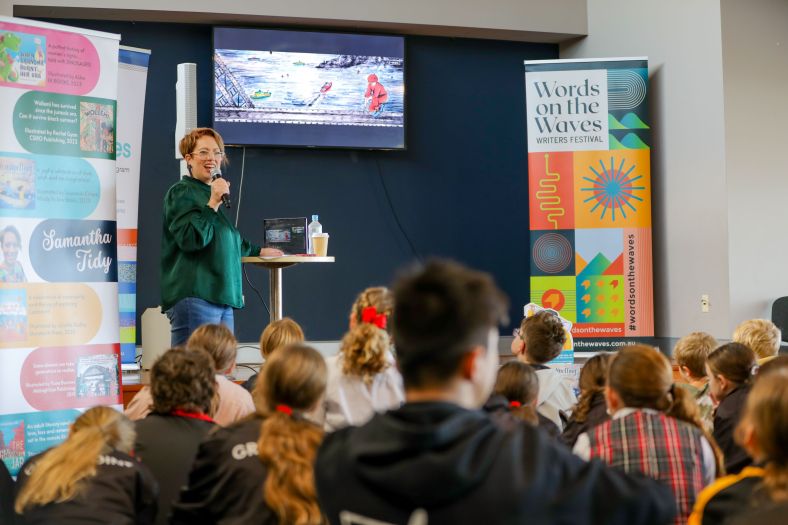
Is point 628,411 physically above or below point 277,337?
below

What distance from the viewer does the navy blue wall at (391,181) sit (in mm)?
6848

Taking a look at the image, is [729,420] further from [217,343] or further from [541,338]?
[217,343]

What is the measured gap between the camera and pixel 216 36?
22.2ft

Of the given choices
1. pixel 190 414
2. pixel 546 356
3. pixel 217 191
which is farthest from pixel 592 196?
pixel 190 414

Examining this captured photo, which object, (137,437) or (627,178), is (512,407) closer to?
(137,437)

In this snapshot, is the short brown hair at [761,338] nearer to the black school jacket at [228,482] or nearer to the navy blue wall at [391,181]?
the black school jacket at [228,482]

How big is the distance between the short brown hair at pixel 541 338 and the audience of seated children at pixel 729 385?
62cm

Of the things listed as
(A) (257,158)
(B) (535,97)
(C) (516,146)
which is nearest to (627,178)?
(B) (535,97)

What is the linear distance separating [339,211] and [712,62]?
3.05 meters

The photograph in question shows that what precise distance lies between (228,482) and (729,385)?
175 cm

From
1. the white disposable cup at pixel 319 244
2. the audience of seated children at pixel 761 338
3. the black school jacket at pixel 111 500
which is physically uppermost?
the white disposable cup at pixel 319 244

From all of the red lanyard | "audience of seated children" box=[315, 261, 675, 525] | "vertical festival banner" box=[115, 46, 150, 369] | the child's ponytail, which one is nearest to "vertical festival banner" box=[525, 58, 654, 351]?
"vertical festival banner" box=[115, 46, 150, 369]

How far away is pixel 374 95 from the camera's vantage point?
23.3 feet

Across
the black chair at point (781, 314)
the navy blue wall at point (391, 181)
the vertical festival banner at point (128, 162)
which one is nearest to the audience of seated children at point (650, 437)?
the black chair at point (781, 314)
